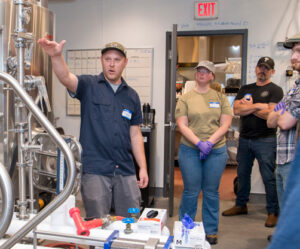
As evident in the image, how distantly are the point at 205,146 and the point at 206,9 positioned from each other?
6.46ft

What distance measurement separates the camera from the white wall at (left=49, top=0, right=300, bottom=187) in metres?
3.52

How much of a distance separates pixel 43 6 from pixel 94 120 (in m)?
1.36

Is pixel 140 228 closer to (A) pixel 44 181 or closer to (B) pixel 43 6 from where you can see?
(A) pixel 44 181

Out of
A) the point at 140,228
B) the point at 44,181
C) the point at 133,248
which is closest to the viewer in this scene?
the point at 133,248

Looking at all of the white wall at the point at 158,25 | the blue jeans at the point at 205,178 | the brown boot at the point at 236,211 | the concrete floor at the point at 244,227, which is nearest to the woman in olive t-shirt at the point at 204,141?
the blue jeans at the point at 205,178

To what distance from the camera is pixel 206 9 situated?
3.59 meters

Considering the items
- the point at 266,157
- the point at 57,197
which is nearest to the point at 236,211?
the point at 266,157

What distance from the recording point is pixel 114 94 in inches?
72.2

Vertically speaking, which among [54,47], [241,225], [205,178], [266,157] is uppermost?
[54,47]

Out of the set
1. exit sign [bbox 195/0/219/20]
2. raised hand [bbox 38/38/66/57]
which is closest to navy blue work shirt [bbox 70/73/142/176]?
raised hand [bbox 38/38/66/57]

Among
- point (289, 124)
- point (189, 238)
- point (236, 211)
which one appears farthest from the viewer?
point (236, 211)

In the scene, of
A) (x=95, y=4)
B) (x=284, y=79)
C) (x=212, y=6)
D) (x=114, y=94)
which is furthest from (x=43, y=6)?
(x=284, y=79)

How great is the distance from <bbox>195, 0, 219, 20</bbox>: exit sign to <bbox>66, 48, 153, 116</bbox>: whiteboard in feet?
2.41

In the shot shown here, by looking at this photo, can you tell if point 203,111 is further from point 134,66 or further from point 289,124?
point 134,66
